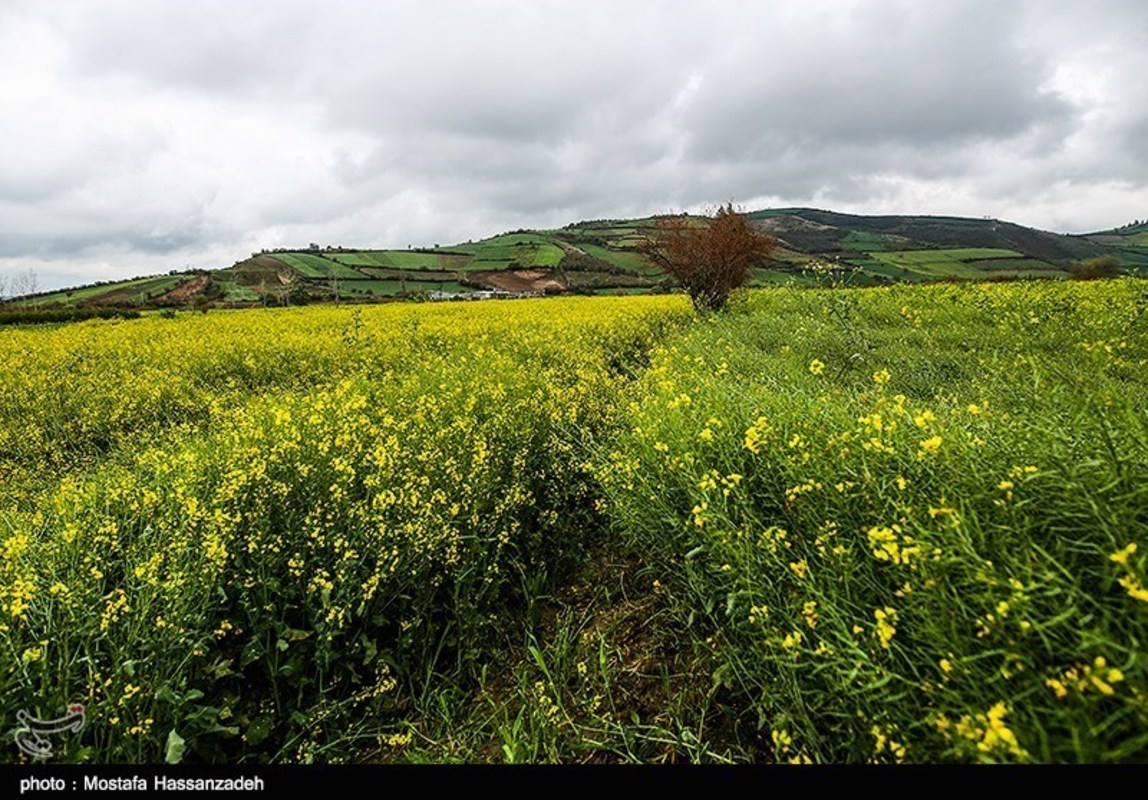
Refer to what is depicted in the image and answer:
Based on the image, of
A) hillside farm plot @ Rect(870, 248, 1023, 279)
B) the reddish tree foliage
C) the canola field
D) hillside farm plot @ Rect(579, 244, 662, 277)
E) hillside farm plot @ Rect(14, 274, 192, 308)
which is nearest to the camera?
the canola field

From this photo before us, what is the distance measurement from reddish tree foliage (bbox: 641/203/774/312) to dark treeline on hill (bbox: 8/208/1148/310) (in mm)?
22373

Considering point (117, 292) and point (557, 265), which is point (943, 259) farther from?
point (117, 292)

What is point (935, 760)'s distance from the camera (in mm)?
1598

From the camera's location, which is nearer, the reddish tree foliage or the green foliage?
the green foliage

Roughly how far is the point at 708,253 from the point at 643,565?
2112 cm

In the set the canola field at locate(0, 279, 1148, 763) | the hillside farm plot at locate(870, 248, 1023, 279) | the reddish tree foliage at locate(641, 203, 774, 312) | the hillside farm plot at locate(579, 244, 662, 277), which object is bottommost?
the canola field at locate(0, 279, 1148, 763)

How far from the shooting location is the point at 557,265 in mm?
78312

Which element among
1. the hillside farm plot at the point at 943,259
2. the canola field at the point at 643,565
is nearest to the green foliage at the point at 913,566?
the canola field at the point at 643,565

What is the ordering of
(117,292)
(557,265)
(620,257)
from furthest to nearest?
1. (620,257)
2. (557,265)
3. (117,292)

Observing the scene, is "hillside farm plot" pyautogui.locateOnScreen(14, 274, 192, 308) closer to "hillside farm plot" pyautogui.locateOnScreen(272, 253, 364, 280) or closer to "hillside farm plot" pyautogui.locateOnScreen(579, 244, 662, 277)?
"hillside farm plot" pyautogui.locateOnScreen(272, 253, 364, 280)

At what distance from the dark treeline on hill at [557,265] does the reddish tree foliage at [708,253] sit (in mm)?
22373

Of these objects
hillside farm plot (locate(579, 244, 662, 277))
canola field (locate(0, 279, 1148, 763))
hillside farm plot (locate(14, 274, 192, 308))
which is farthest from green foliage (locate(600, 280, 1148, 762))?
hillside farm plot (locate(14, 274, 192, 308))

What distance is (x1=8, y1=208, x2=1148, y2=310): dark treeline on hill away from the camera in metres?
58.8

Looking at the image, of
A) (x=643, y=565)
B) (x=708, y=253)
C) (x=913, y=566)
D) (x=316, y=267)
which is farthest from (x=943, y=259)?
(x=316, y=267)
